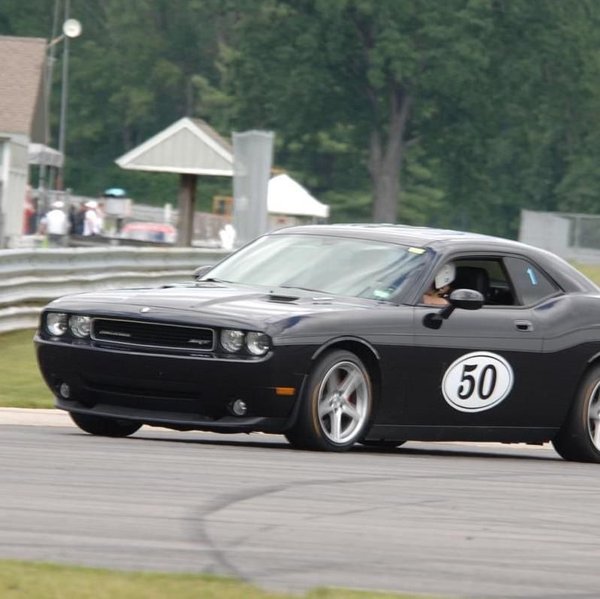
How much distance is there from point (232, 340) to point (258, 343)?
0.14m

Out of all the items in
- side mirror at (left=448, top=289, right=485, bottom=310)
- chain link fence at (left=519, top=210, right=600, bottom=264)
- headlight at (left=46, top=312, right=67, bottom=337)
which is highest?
side mirror at (left=448, top=289, right=485, bottom=310)

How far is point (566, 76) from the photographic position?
280ft

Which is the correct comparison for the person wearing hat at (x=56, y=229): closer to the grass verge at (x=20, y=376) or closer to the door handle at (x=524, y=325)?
the grass verge at (x=20, y=376)

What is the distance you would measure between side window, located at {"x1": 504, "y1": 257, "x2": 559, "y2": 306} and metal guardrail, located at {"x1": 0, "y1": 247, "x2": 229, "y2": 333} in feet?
27.6

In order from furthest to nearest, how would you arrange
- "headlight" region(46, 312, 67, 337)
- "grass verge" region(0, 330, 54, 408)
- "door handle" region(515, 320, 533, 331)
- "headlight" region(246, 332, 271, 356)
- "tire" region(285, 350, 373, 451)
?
1. "grass verge" region(0, 330, 54, 408)
2. "door handle" region(515, 320, 533, 331)
3. "headlight" region(46, 312, 67, 337)
4. "tire" region(285, 350, 373, 451)
5. "headlight" region(246, 332, 271, 356)

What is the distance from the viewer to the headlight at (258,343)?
10516 millimetres

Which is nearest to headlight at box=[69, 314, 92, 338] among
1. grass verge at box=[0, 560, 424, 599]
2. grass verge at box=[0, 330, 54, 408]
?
grass verge at box=[0, 330, 54, 408]

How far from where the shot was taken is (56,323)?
1117cm

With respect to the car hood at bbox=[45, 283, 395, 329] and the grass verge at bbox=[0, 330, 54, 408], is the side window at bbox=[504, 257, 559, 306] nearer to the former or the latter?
the car hood at bbox=[45, 283, 395, 329]

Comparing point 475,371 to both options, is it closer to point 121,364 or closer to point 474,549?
point 121,364

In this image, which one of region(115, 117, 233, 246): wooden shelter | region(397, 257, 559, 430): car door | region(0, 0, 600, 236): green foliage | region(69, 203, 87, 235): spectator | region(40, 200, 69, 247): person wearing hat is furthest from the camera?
region(0, 0, 600, 236): green foliage

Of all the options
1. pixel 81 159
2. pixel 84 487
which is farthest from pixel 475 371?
pixel 81 159

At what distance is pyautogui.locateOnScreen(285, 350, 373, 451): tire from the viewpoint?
35.0ft

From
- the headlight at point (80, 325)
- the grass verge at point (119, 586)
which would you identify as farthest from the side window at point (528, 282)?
the grass verge at point (119, 586)
